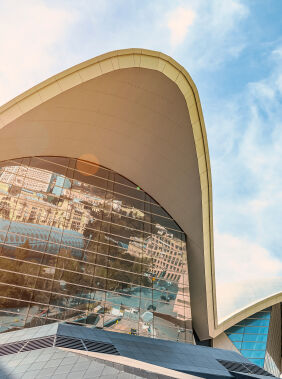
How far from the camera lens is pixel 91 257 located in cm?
1440

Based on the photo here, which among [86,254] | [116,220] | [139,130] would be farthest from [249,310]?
[139,130]

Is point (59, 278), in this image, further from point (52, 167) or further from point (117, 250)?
point (52, 167)

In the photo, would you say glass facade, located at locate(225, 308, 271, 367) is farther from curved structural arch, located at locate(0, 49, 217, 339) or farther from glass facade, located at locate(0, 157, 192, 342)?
glass facade, located at locate(0, 157, 192, 342)

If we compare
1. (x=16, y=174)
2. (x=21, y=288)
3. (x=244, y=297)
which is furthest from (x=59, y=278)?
(x=244, y=297)

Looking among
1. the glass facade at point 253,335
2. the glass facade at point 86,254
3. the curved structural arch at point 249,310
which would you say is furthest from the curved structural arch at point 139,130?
the glass facade at point 253,335

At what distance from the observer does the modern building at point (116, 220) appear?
37.1 feet

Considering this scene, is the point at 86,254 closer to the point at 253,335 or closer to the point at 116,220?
the point at 116,220

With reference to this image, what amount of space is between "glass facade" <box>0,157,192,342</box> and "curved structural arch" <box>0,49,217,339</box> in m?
1.01

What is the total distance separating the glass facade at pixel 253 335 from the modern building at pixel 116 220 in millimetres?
83

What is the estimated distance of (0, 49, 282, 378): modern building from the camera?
11.3 m

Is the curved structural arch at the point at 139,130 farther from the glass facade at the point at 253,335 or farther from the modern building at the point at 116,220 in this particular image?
the glass facade at the point at 253,335

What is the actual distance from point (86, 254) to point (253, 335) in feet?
40.2

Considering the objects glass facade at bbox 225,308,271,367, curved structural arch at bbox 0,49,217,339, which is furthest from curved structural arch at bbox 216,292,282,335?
glass facade at bbox 225,308,271,367

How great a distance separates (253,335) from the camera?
61.3 ft
